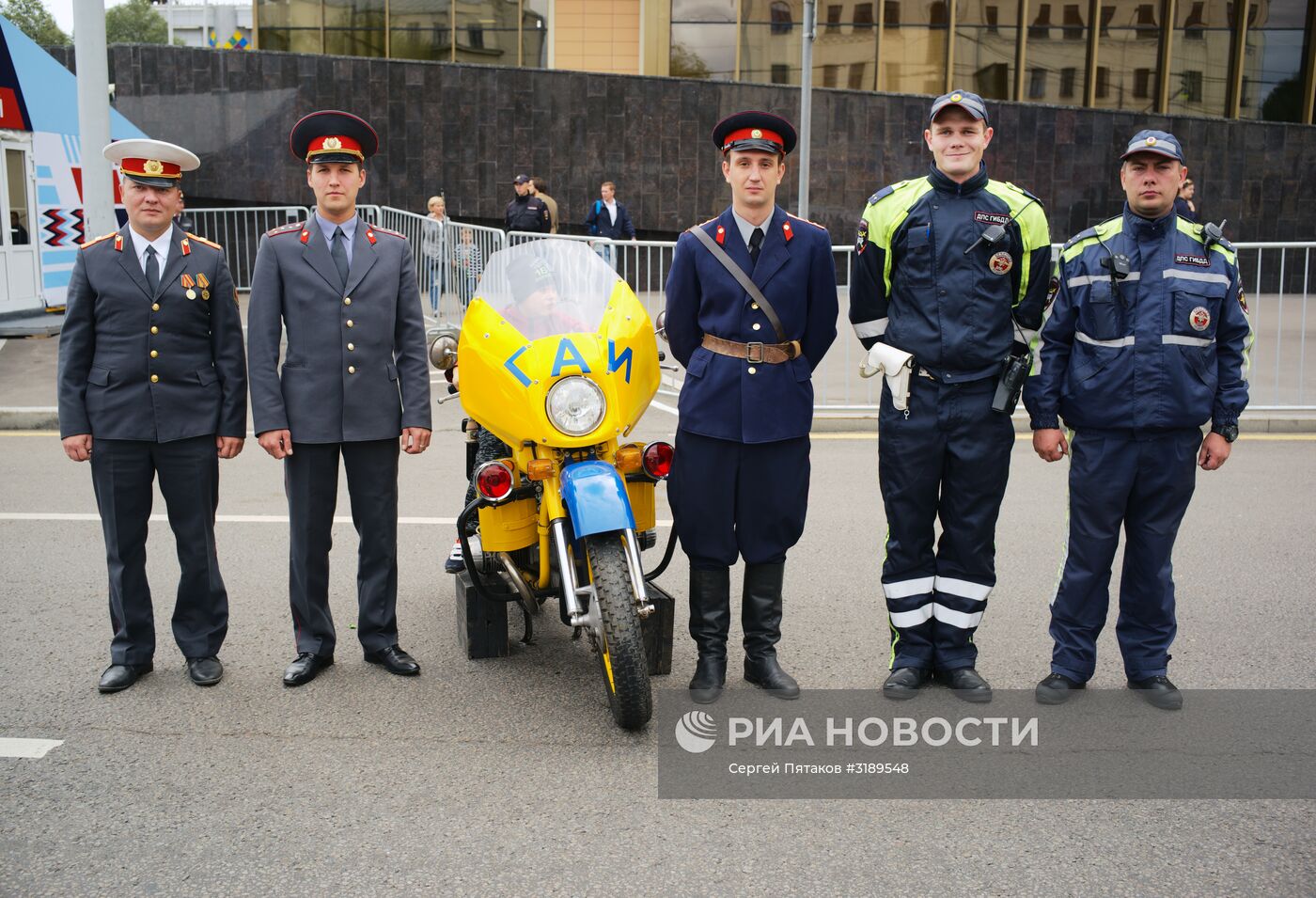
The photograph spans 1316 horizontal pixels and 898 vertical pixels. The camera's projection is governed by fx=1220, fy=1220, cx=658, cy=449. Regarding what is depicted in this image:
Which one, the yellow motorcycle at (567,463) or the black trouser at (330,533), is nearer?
the yellow motorcycle at (567,463)

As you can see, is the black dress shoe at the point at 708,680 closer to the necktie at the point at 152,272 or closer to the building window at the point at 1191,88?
the necktie at the point at 152,272

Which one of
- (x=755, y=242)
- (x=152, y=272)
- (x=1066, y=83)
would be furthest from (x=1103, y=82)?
(x=152, y=272)

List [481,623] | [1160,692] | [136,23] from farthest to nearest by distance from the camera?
[136,23] < [481,623] < [1160,692]

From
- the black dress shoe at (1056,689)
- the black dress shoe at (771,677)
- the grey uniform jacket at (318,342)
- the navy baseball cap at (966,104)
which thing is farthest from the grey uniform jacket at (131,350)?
the black dress shoe at (1056,689)

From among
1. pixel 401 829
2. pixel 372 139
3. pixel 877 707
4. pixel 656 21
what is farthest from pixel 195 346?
pixel 656 21

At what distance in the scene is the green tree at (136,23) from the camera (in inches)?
2611

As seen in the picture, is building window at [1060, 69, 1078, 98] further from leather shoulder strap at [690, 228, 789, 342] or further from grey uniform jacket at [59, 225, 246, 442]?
grey uniform jacket at [59, 225, 246, 442]

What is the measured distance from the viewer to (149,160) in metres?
4.54

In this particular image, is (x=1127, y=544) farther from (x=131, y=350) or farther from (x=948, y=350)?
(x=131, y=350)

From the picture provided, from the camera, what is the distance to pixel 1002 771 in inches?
155

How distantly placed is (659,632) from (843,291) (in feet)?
36.3

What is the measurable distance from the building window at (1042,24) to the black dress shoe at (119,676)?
78.0 ft

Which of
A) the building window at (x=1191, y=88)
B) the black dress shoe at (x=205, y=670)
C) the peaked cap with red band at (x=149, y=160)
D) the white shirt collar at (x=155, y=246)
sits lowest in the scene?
the black dress shoe at (x=205, y=670)

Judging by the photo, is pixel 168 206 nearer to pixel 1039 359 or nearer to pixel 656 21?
pixel 1039 359
